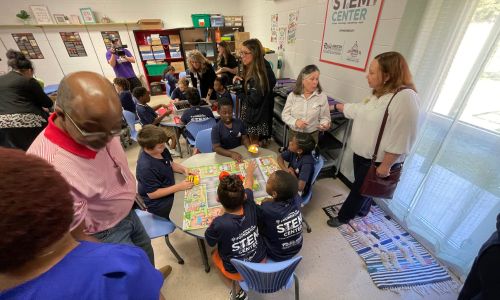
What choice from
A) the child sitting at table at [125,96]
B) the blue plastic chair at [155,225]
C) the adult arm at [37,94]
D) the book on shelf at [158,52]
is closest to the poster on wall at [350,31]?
the blue plastic chair at [155,225]

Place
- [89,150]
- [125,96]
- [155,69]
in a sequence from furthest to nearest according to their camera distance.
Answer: [155,69] < [125,96] < [89,150]

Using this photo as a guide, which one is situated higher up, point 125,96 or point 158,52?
point 158,52

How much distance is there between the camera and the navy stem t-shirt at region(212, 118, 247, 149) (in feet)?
7.25

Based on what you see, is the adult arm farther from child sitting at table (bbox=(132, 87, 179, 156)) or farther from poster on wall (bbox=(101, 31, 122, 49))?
poster on wall (bbox=(101, 31, 122, 49))

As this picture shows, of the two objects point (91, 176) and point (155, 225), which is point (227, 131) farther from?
point (91, 176)

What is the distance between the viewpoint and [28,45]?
5.40 metres

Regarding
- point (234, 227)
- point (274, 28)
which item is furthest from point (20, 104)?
point (274, 28)

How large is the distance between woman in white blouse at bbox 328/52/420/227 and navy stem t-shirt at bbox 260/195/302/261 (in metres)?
0.81

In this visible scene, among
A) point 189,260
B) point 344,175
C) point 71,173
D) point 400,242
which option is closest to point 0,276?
point 71,173

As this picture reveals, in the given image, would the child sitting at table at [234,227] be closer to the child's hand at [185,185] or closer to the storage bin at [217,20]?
the child's hand at [185,185]

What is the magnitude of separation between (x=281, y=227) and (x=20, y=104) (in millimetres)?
3198

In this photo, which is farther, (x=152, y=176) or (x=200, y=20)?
(x=200, y=20)

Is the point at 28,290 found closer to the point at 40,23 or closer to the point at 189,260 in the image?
the point at 189,260

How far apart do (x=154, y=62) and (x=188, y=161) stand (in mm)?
5707
